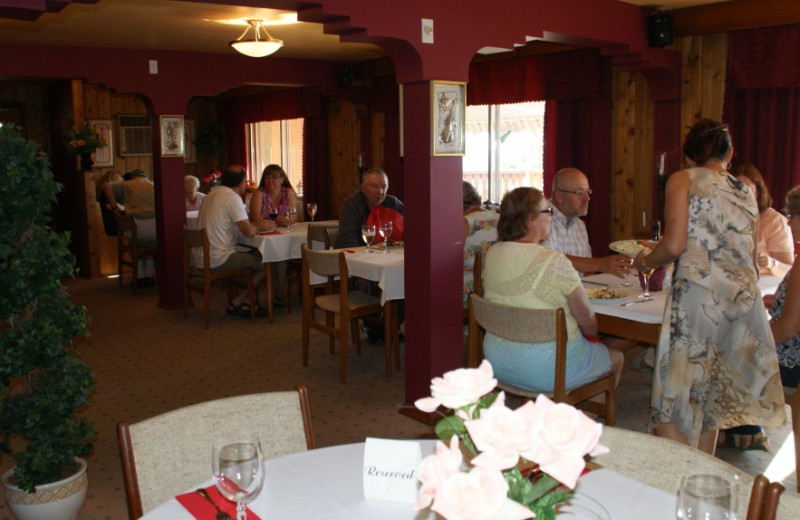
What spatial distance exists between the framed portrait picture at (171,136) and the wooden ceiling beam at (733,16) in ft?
14.5

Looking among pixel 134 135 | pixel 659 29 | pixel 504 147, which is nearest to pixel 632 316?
pixel 659 29

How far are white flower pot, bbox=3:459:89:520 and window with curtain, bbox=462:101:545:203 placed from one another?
5.62 m

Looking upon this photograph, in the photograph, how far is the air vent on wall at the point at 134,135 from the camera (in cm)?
1029

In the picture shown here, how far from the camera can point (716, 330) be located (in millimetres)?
2912

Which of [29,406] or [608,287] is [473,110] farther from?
[29,406]

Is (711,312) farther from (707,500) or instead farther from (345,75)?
(345,75)

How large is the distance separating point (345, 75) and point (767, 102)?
4676 mm

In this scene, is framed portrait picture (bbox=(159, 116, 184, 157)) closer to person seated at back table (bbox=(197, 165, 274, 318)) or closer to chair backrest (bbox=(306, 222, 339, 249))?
person seated at back table (bbox=(197, 165, 274, 318))

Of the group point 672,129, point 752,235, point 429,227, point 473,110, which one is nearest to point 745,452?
point 752,235

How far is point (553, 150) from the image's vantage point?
23.0 ft

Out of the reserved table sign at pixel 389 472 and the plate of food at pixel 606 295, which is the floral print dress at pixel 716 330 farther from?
the reserved table sign at pixel 389 472

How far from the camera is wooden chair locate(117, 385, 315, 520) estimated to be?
1761mm

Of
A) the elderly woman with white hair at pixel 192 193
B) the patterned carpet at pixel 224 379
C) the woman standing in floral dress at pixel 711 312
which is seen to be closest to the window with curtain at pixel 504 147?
the patterned carpet at pixel 224 379

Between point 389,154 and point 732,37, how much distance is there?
4028 mm
